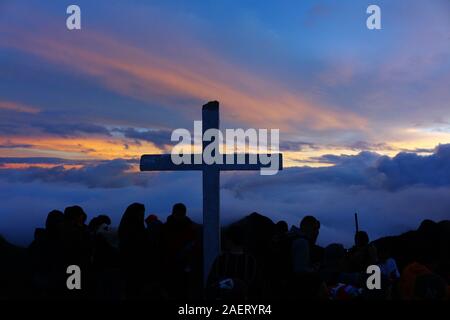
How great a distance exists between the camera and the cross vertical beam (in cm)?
1014

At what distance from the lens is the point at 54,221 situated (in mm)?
7965

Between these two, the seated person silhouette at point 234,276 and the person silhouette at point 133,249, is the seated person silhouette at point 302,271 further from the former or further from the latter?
the person silhouette at point 133,249

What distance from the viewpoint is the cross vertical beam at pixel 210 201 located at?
10141 millimetres

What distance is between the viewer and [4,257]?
1905 cm

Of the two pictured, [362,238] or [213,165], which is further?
[213,165]

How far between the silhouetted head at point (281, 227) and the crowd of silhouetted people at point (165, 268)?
15 millimetres

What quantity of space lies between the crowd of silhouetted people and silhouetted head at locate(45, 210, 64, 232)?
0.05 feet

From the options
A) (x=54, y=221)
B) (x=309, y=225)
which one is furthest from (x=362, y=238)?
(x=54, y=221)

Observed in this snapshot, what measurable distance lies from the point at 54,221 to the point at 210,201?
319 cm

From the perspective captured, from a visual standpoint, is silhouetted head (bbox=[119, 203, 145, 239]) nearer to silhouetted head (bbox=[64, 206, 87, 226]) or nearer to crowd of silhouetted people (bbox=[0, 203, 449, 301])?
crowd of silhouetted people (bbox=[0, 203, 449, 301])

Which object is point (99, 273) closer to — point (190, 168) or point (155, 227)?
point (155, 227)

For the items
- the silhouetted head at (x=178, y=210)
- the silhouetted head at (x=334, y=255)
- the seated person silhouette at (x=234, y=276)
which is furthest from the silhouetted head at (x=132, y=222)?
the silhouetted head at (x=334, y=255)

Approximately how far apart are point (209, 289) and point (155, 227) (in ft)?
6.94

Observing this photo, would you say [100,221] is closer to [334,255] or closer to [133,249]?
[133,249]
